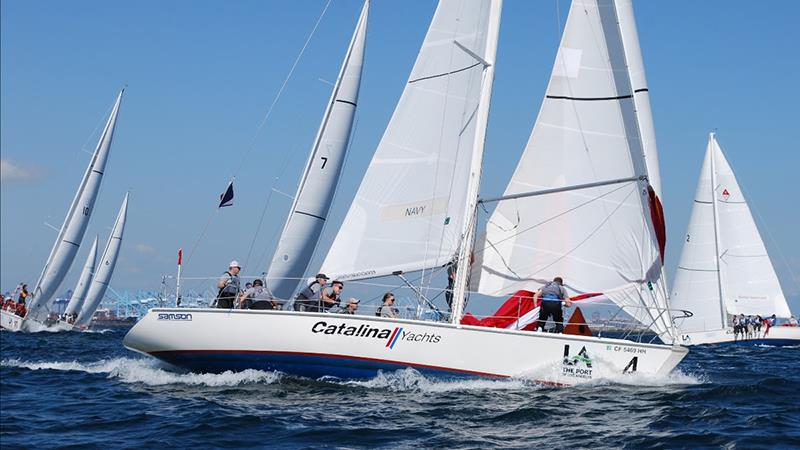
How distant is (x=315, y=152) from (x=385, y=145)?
469cm

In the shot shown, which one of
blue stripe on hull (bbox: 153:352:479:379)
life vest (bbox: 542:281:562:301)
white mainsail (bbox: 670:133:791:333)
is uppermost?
white mainsail (bbox: 670:133:791:333)

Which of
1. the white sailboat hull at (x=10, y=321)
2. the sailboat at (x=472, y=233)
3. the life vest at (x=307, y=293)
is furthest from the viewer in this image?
the white sailboat hull at (x=10, y=321)

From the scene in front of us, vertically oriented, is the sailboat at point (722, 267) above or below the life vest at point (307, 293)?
above

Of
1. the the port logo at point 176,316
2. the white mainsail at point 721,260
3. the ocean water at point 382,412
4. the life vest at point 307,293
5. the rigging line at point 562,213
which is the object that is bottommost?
the ocean water at point 382,412

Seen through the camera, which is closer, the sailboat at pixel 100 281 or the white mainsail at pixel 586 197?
the white mainsail at pixel 586 197

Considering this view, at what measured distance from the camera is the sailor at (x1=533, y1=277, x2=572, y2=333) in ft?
50.5

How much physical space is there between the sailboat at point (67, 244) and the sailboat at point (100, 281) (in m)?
3.62

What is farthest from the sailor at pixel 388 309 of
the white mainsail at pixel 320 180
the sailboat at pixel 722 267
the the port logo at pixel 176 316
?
the sailboat at pixel 722 267

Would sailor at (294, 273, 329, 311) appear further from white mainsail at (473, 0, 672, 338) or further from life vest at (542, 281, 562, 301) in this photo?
life vest at (542, 281, 562, 301)

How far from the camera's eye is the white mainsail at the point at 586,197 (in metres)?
16.0

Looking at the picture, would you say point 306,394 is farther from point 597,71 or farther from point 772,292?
point 772,292

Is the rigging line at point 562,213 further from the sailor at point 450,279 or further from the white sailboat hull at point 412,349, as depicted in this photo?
Result: the white sailboat hull at point 412,349

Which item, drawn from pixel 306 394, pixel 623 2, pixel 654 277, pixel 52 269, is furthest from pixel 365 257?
pixel 52 269

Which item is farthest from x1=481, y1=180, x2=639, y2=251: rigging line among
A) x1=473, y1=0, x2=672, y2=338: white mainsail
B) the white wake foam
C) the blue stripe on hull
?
the white wake foam
